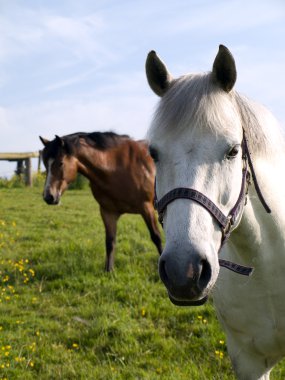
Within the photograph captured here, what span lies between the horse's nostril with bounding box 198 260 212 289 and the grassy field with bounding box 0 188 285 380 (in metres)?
1.72

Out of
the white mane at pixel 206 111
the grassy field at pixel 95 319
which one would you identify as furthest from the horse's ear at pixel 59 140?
the white mane at pixel 206 111

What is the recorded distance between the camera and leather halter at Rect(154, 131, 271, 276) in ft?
5.70

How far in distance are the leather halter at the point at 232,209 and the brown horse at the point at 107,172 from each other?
4100 millimetres

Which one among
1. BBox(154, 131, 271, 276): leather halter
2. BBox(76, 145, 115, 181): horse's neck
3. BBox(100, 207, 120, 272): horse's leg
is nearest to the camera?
BBox(154, 131, 271, 276): leather halter

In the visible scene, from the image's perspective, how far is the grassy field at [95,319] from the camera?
3.52m

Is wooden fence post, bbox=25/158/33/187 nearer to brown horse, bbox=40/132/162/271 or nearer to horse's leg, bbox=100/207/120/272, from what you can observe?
brown horse, bbox=40/132/162/271

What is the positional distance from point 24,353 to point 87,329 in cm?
58

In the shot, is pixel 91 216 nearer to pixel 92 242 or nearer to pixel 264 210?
pixel 92 242

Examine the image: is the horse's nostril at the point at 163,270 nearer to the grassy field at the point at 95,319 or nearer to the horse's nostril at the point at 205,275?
the horse's nostril at the point at 205,275

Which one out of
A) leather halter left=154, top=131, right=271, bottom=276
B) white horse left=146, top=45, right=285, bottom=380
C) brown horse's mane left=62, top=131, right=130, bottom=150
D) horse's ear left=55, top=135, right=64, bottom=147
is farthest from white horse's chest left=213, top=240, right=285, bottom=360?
brown horse's mane left=62, top=131, right=130, bottom=150

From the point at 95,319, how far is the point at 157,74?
2.80 m

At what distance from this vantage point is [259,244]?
2.21m

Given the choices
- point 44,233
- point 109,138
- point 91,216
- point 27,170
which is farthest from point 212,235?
point 27,170

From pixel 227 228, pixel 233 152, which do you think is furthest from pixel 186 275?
pixel 233 152
